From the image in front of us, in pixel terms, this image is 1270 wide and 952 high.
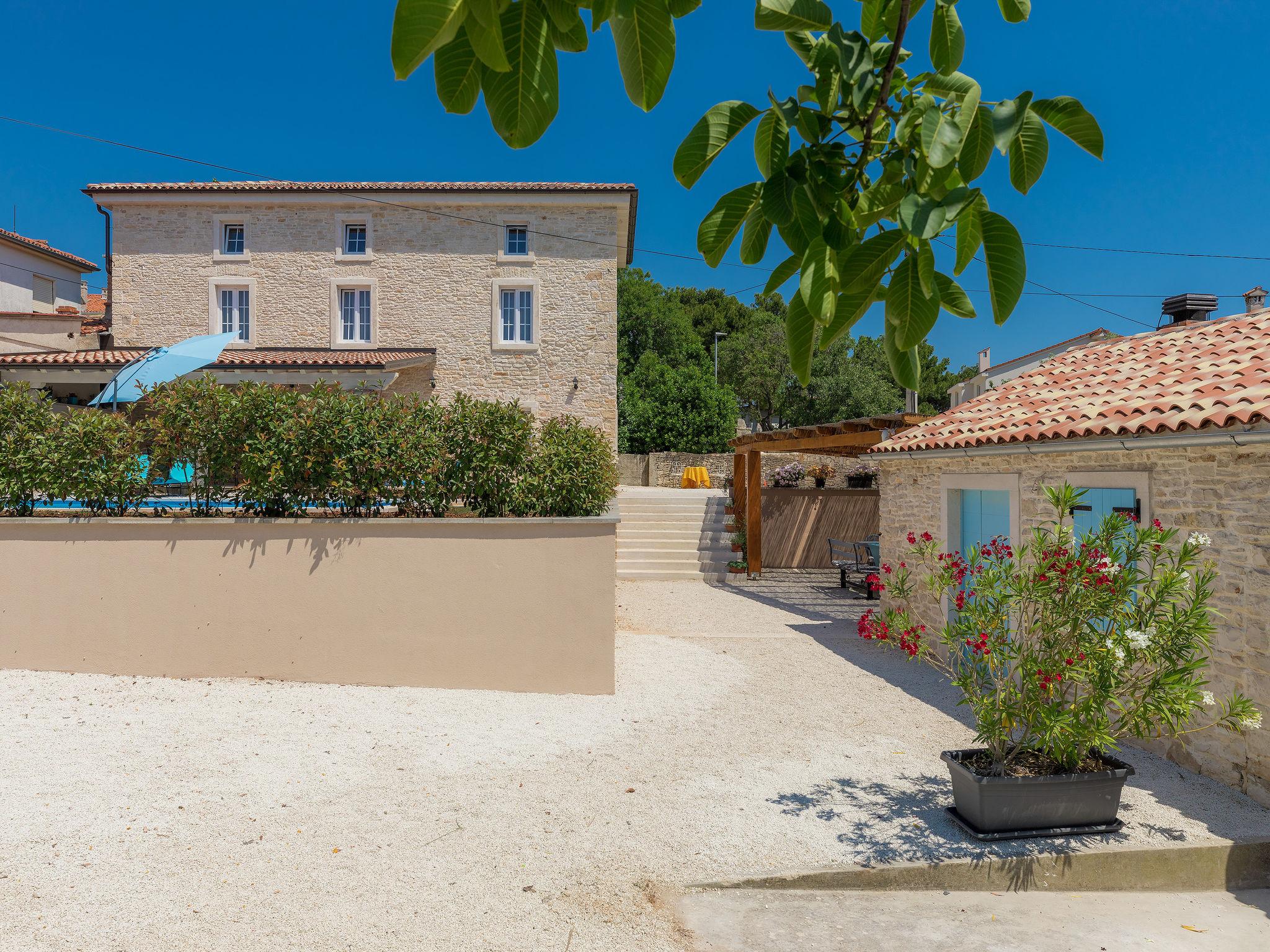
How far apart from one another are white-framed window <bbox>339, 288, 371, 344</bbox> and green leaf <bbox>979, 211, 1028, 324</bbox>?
19.7m

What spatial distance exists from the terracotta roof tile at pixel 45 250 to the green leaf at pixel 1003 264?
1053 inches

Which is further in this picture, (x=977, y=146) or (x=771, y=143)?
(x=771, y=143)

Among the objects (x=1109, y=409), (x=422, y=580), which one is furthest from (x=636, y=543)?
(x=1109, y=409)

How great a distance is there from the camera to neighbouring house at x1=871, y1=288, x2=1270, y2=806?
15.6ft

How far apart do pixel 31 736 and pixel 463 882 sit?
3665mm

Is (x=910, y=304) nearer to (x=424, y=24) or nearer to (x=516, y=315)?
(x=424, y=24)

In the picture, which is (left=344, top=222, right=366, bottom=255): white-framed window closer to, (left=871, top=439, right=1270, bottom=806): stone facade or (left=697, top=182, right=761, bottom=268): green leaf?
(left=871, top=439, right=1270, bottom=806): stone facade

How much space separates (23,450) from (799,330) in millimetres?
7720

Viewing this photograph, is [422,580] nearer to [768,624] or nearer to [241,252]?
[768,624]

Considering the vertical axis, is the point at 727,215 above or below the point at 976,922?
above

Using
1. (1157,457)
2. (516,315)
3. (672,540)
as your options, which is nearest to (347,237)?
(516,315)

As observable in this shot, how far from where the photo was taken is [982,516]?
316 inches

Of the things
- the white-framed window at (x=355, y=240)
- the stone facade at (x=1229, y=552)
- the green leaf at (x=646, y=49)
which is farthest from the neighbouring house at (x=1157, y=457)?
the white-framed window at (x=355, y=240)

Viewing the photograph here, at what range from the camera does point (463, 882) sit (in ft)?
11.9
